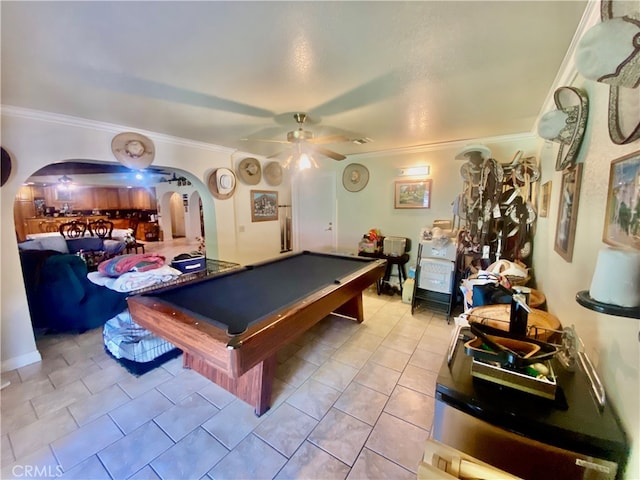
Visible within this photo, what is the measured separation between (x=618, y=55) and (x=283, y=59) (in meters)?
1.56

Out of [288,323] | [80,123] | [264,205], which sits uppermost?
[80,123]

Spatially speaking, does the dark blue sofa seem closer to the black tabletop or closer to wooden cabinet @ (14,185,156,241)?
the black tabletop

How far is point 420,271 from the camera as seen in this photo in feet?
11.4

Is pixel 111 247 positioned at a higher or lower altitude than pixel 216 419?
higher

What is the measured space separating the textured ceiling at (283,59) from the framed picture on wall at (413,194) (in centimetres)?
145

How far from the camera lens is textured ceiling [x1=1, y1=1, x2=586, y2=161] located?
1.27 metres

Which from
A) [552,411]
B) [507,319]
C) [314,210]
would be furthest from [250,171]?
[552,411]

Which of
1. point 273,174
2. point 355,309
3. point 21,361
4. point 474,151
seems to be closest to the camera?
point 21,361

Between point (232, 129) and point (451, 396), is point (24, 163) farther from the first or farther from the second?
point (451, 396)

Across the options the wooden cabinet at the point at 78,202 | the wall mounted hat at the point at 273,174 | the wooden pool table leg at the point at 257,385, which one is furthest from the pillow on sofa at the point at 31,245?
the wooden pool table leg at the point at 257,385

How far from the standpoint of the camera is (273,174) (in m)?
5.07

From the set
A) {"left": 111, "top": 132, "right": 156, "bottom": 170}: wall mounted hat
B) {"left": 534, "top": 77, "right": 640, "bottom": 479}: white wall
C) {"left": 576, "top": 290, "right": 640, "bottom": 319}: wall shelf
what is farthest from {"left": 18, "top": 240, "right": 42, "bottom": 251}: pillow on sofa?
{"left": 534, "top": 77, "right": 640, "bottom": 479}: white wall

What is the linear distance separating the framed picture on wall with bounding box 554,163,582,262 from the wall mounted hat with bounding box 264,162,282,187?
425 centimetres

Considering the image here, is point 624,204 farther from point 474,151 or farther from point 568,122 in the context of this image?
point 474,151
